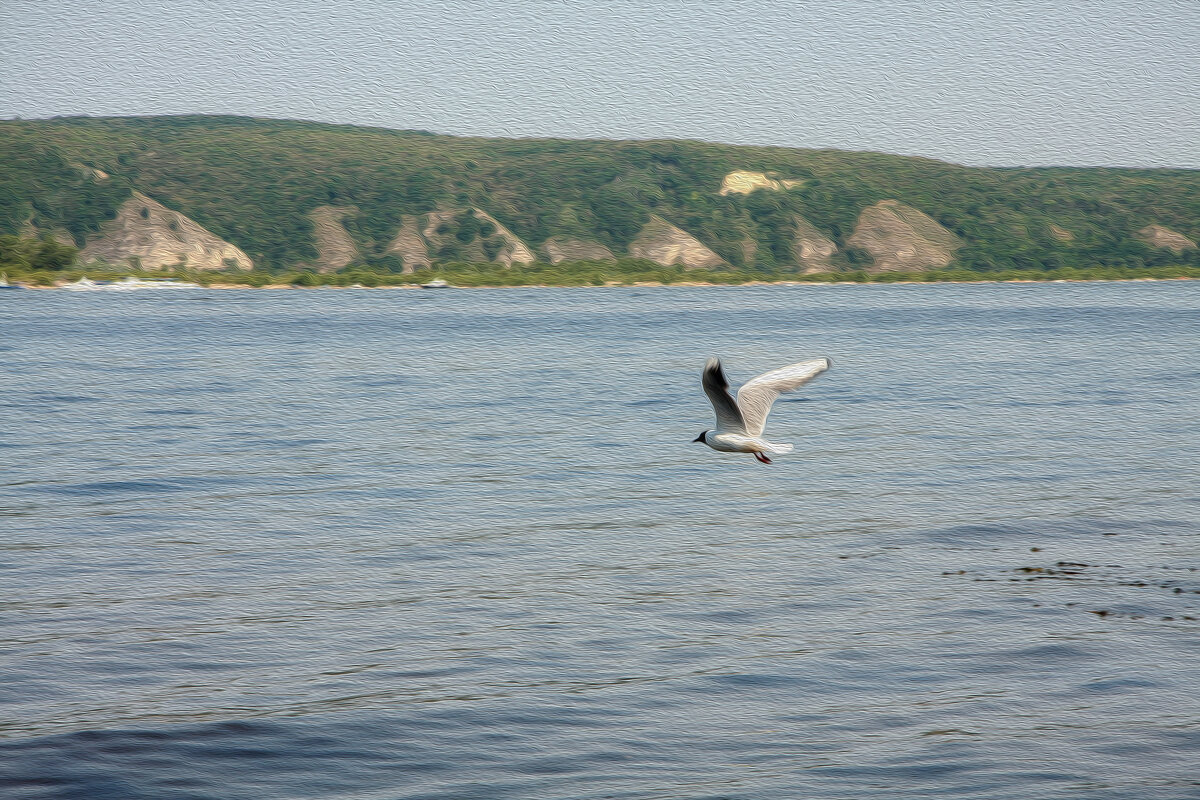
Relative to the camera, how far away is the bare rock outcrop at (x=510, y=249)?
169750mm

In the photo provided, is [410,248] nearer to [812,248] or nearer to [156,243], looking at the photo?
[156,243]

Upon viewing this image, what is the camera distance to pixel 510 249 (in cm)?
17162

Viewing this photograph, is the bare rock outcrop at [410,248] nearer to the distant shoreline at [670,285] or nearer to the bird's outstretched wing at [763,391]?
the distant shoreline at [670,285]

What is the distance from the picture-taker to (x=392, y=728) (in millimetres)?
9789

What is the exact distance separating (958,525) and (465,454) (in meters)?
9.78

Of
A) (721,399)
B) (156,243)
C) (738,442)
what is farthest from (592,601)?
(156,243)

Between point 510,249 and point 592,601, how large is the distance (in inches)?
6309

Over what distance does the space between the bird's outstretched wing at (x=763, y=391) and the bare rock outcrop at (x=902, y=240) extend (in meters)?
171

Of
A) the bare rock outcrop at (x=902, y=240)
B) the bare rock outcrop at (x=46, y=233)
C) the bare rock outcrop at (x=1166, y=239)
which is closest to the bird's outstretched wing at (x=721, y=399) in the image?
the bare rock outcrop at (x=46, y=233)

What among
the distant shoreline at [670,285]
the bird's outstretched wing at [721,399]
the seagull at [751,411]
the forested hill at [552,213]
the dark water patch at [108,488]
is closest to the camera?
the bird's outstretched wing at [721,399]

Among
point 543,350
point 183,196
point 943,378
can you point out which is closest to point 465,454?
point 943,378

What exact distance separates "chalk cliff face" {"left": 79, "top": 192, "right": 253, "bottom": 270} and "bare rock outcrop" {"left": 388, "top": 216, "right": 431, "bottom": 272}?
759 inches

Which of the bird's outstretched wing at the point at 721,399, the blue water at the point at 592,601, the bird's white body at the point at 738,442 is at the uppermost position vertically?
the bird's outstretched wing at the point at 721,399

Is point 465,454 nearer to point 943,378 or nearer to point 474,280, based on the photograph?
point 943,378
